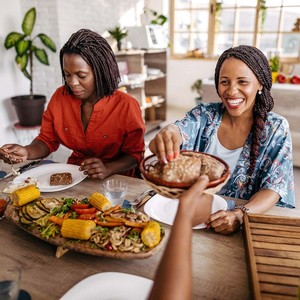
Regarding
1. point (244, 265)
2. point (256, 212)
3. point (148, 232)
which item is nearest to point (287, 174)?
point (256, 212)

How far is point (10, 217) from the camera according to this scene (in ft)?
3.65

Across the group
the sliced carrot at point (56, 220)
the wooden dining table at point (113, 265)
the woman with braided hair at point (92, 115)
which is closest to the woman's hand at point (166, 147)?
the wooden dining table at point (113, 265)

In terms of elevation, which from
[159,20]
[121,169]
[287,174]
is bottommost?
[121,169]

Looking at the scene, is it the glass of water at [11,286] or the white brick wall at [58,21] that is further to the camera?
the white brick wall at [58,21]

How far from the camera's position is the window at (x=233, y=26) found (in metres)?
5.81

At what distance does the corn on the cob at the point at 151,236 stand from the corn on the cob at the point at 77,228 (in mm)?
157

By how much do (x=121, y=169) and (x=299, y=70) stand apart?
12.5 ft

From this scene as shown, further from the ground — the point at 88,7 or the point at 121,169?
the point at 88,7

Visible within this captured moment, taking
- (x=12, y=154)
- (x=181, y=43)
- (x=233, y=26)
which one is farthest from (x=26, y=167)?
(x=181, y=43)

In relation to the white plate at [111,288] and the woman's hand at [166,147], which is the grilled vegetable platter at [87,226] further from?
the woman's hand at [166,147]

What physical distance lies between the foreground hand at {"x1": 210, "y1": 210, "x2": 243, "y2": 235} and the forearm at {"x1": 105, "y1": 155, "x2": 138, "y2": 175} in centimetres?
65

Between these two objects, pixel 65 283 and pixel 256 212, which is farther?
pixel 256 212

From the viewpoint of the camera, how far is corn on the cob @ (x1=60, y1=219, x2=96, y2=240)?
3.14ft

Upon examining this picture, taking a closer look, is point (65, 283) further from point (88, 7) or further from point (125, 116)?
point (88, 7)
